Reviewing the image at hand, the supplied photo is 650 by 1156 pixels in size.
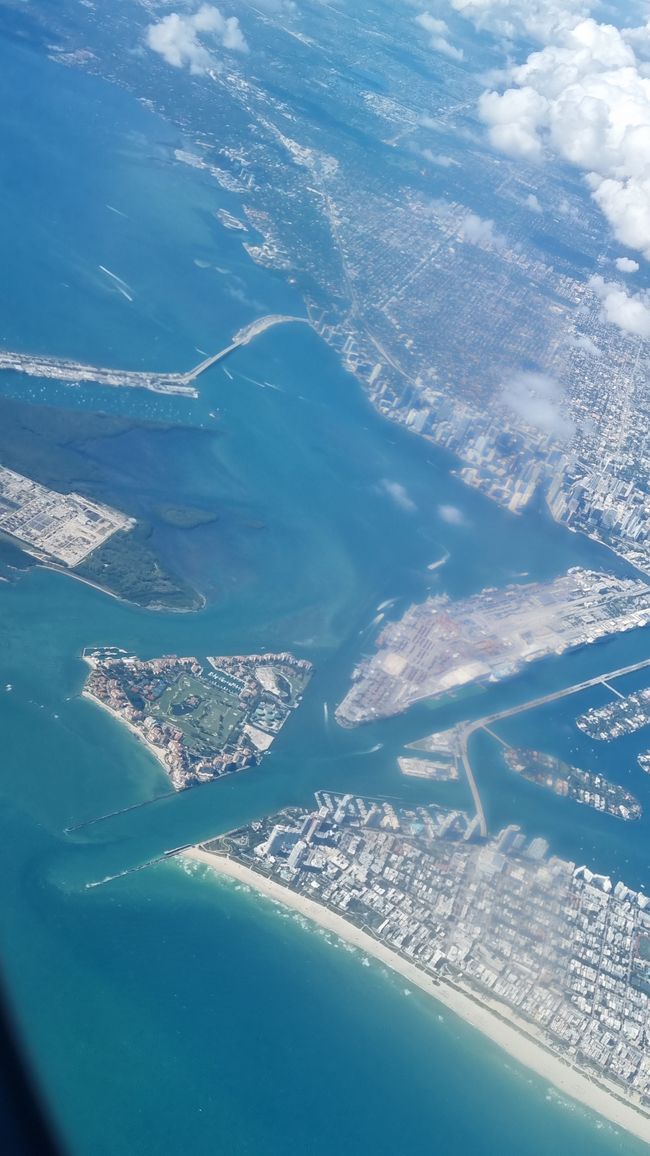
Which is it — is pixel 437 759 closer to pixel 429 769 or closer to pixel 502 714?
pixel 429 769

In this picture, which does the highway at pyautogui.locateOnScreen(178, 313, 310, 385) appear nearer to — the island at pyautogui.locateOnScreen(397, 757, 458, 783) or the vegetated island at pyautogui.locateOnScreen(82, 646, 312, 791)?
the vegetated island at pyautogui.locateOnScreen(82, 646, 312, 791)

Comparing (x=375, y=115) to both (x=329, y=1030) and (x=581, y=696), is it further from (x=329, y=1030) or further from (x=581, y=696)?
(x=329, y=1030)

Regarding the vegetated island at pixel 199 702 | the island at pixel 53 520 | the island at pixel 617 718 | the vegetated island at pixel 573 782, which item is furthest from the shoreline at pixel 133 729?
the island at pixel 617 718

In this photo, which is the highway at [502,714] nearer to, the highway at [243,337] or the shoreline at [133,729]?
the shoreline at [133,729]

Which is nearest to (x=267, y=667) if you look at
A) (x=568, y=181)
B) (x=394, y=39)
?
(x=568, y=181)

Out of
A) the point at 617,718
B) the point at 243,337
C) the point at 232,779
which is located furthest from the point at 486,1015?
the point at 243,337

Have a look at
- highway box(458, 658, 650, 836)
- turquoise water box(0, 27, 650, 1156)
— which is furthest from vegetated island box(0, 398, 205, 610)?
highway box(458, 658, 650, 836)

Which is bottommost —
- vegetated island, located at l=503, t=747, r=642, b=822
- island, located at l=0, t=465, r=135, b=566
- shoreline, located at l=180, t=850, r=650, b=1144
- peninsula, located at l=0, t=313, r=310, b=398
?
shoreline, located at l=180, t=850, r=650, b=1144

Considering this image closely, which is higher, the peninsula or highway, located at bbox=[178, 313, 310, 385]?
highway, located at bbox=[178, 313, 310, 385]
